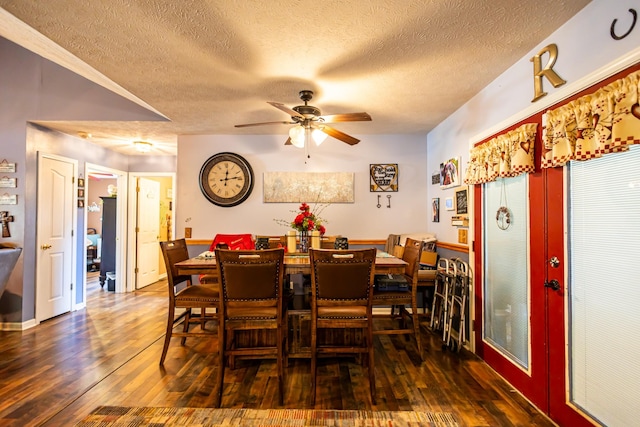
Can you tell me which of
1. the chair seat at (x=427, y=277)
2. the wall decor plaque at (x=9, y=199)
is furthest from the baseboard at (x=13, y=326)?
the chair seat at (x=427, y=277)

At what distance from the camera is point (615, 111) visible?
1464 millimetres

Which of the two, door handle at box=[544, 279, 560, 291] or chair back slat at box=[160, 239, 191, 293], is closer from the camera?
door handle at box=[544, 279, 560, 291]

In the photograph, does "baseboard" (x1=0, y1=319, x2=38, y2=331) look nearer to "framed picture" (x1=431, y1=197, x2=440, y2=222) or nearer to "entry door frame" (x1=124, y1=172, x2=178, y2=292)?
"entry door frame" (x1=124, y1=172, x2=178, y2=292)

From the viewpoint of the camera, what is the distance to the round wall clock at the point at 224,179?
14.7 feet

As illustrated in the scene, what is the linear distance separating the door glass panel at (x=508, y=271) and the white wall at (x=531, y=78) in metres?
0.56

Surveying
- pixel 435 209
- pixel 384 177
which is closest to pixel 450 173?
pixel 435 209

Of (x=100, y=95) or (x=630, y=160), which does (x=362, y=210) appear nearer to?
(x=630, y=160)

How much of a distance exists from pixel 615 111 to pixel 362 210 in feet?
10.4

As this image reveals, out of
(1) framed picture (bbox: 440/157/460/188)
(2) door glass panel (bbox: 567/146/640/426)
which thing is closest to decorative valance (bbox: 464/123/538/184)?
(2) door glass panel (bbox: 567/146/640/426)

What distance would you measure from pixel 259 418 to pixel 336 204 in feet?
9.69

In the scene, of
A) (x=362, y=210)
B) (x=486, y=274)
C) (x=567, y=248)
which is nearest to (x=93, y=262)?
(x=362, y=210)

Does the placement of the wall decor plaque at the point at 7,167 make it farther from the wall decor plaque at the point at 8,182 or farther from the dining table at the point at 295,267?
the dining table at the point at 295,267

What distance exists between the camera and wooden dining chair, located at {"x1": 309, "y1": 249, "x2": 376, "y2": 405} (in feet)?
6.75

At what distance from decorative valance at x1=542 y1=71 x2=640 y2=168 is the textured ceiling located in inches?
24.5
